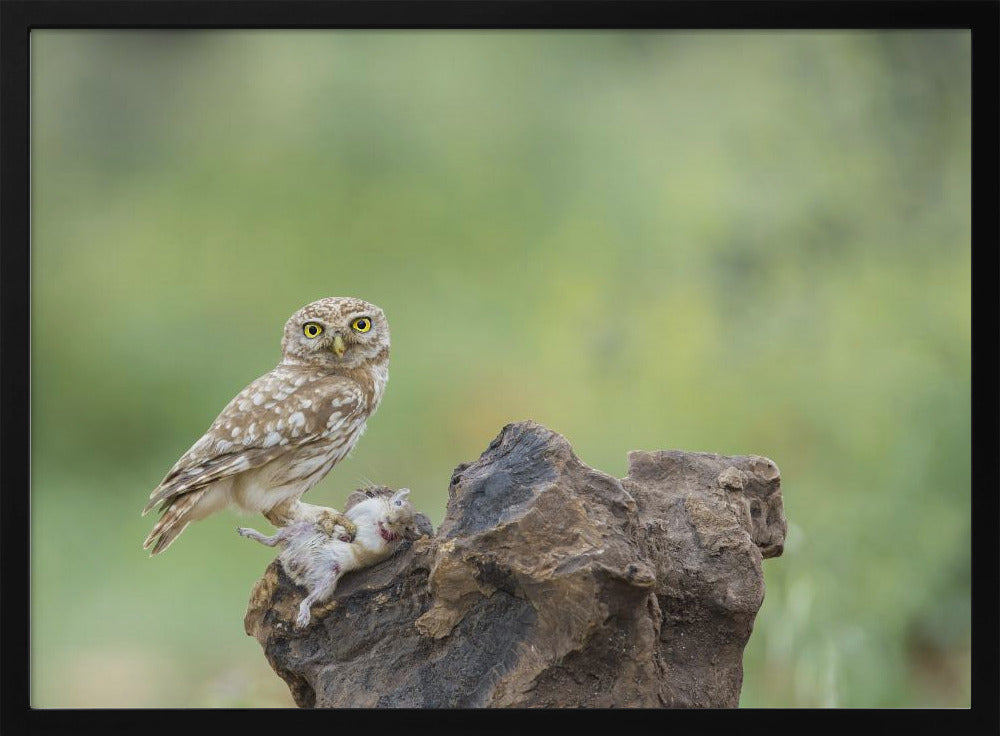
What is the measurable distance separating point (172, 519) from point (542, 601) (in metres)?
0.81

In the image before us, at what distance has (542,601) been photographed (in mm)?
2074

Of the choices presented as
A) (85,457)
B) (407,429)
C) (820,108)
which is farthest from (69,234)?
(820,108)

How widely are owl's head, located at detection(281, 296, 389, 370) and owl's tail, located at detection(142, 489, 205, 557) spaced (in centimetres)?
38

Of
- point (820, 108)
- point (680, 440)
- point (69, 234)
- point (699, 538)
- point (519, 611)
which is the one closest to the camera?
point (519, 611)

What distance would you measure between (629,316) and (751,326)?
33 centimetres

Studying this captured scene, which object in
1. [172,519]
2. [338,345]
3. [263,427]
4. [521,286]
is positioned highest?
[521,286]

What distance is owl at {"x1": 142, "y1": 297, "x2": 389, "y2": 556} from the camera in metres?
2.34

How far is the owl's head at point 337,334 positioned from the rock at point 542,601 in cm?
37

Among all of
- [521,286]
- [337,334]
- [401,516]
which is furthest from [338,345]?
[521,286]

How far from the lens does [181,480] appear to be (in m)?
2.32

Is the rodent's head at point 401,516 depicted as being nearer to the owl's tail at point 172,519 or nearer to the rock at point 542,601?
the rock at point 542,601

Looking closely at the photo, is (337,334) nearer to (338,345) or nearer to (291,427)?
(338,345)

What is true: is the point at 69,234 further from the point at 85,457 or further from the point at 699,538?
the point at 699,538

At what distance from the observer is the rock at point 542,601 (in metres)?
2.07
